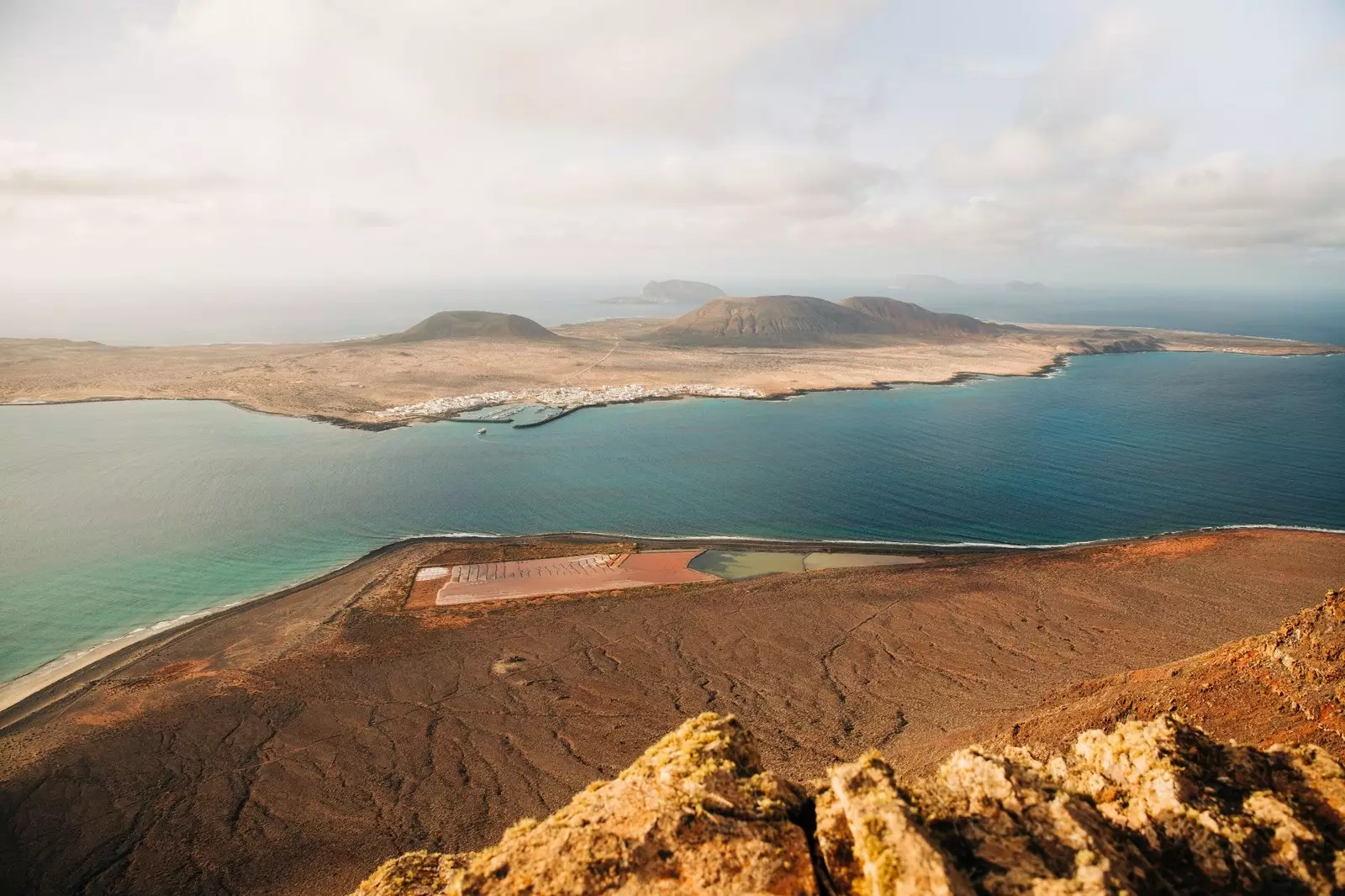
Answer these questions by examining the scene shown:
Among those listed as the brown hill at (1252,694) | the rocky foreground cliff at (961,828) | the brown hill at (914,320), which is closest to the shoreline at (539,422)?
Result: the brown hill at (914,320)

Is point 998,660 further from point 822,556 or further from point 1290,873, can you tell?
point 1290,873

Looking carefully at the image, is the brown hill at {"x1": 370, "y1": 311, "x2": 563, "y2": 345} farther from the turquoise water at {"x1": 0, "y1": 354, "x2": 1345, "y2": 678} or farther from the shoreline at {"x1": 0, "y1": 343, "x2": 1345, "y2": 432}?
the turquoise water at {"x1": 0, "y1": 354, "x2": 1345, "y2": 678}

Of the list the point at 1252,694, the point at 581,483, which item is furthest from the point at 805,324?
the point at 1252,694

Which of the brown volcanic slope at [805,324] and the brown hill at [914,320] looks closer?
the brown volcanic slope at [805,324]

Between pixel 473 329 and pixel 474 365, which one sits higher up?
pixel 473 329

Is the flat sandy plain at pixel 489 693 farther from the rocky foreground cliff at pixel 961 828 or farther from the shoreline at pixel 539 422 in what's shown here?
the shoreline at pixel 539 422

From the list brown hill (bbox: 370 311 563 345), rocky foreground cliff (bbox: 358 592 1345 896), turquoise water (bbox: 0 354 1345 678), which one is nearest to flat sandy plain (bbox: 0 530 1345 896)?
turquoise water (bbox: 0 354 1345 678)

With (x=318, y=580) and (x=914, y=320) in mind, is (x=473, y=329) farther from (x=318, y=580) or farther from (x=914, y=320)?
(x=914, y=320)
